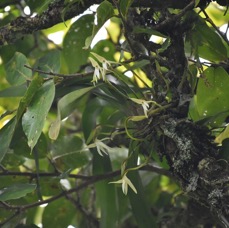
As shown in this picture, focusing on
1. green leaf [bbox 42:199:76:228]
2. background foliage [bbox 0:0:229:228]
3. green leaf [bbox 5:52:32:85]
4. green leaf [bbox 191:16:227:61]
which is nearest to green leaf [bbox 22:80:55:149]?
background foliage [bbox 0:0:229:228]

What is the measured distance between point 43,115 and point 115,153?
41 centimetres

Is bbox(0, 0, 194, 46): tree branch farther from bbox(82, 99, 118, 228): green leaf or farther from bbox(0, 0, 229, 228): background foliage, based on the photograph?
bbox(82, 99, 118, 228): green leaf

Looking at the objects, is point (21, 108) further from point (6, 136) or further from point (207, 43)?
point (207, 43)

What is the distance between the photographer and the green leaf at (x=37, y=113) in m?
0.66

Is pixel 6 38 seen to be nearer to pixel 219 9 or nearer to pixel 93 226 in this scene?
pixel 93 226

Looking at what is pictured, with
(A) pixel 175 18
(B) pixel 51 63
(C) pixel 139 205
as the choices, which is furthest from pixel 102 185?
(A) pixel 175 18

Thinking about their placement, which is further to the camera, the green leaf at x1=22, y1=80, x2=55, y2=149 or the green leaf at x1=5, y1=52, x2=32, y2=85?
the green leaf at x1=5, y1=52, x2=32, y2=85

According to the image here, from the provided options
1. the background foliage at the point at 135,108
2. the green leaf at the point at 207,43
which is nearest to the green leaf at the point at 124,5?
the background foliage at the point at 135,108

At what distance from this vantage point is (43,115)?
0.66m

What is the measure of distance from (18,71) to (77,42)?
215 millimetres

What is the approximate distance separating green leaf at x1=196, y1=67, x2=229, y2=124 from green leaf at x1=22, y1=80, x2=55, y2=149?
0.19m

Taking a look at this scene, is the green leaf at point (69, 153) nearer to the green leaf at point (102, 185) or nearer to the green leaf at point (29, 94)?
the green leaf at point (102, 185)

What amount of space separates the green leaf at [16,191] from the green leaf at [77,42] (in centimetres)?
33

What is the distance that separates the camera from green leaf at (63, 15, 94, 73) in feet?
3.19
